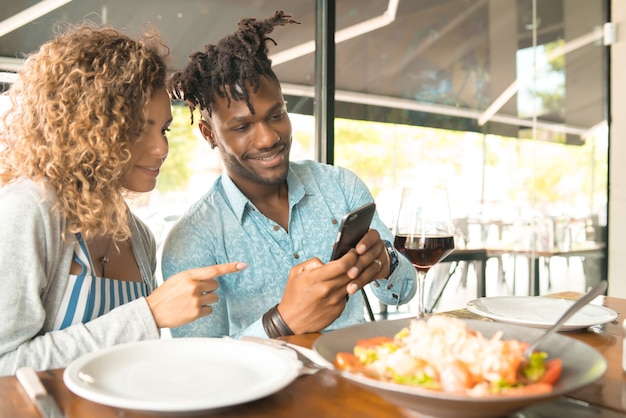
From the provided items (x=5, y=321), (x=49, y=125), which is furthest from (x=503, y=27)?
(x=5, y=321)

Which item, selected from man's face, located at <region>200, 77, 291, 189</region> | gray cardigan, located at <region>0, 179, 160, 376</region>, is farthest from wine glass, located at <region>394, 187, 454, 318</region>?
man's face, located at <region>200, 77, 291, 189</region>

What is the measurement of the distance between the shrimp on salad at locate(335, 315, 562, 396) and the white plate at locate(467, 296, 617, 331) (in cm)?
48

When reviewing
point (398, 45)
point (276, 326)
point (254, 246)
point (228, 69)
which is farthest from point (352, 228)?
point (398, 45)

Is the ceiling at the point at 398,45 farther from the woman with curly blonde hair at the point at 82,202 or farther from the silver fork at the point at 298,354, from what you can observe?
the silver fork at the point at 298,354

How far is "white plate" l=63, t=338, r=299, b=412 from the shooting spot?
2.44 feet

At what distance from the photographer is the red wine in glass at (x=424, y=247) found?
1.21 meters

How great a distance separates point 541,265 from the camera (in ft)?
16.2

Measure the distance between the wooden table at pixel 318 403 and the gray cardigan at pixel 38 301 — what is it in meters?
0.25

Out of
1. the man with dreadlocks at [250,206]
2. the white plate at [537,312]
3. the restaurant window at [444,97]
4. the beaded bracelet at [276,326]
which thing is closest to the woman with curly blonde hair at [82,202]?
the beaded bracelet at [276,326]

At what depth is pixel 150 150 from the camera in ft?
5.24

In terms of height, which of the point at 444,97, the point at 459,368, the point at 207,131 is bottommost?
the point at 459,368

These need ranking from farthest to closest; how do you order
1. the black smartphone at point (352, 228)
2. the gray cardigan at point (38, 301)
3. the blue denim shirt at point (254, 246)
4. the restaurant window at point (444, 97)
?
1. the restaurant window at point (444, 97)
2. the blue denim shirt at point (254, 246)
3. the black smartphone at point (352, 228)
4. the gray cardigan at point (38, 301)

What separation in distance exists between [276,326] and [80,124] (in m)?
0.68

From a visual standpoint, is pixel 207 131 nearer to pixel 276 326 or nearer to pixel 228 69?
pixel 228 69
